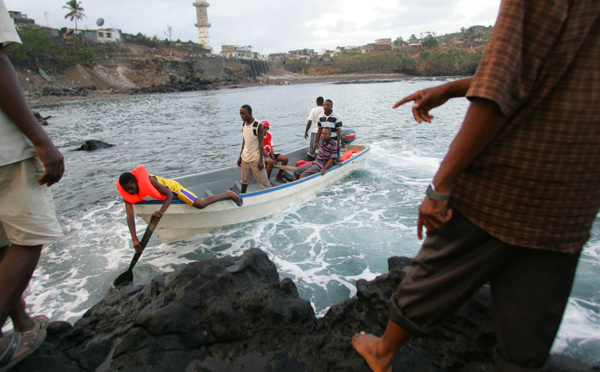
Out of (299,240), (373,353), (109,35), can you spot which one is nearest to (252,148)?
(299,240)

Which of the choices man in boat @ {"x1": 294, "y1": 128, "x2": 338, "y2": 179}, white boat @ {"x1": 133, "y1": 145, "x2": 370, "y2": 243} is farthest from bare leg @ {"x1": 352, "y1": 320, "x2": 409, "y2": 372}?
man in boat @ {"x1": 294, "y1": 128, "x2": 338, "y2": 179}

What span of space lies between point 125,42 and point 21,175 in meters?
89.5

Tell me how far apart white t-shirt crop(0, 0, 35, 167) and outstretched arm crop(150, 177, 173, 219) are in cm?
326

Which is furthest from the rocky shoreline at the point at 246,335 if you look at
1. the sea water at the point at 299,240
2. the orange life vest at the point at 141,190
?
the orange life vest at the point at 141,190

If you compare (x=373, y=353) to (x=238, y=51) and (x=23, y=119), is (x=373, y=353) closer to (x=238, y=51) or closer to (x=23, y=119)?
(x=23, y=119)

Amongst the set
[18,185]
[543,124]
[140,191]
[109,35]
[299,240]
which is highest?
[109,35]

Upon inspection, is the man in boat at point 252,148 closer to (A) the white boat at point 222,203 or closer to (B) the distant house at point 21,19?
(A) the white boat at point 222,203

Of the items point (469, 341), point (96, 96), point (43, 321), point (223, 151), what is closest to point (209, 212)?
point (43, 321)

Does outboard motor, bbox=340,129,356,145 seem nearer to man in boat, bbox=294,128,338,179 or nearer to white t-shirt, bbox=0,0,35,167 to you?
man in boat, bbox=294,128,338,179

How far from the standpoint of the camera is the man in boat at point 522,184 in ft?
3.86

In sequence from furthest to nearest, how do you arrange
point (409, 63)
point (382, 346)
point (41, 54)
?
point (409, 63) < point (41, 54) < point (382, 346)

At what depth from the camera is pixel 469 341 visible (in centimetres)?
222

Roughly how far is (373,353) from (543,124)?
153cm

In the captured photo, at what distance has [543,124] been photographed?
1.23 meters
